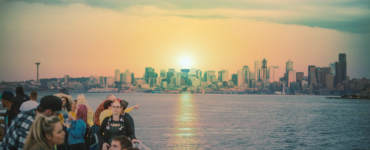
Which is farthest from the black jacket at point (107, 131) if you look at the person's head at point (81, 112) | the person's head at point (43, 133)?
the person's head at point (43, 133)

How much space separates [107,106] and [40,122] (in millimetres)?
4577

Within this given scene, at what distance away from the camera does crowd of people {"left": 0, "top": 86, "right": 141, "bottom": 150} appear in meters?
4.00

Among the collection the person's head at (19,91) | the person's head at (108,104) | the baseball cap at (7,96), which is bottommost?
the person's head at (108,104)

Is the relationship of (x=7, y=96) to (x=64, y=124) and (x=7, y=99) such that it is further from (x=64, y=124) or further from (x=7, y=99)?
(x=64, y=124)

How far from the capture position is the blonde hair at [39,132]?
391 cm

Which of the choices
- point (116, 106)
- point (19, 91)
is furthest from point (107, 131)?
point (19, 91)

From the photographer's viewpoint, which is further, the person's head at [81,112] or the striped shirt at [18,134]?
the person's head at [81,112]

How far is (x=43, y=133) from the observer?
3984 mm

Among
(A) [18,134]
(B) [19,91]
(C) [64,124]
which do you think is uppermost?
(B) [19,91]

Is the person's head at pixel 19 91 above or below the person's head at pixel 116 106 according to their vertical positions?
above

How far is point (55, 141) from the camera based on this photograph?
405cm

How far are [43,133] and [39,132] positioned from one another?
2.7 inches

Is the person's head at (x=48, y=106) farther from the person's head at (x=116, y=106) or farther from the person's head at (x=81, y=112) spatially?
the person's head at (x=81, y=112)

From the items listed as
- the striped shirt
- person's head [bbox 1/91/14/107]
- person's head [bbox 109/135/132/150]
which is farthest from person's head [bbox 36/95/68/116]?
person's head [bbox 1/91/14/107]
